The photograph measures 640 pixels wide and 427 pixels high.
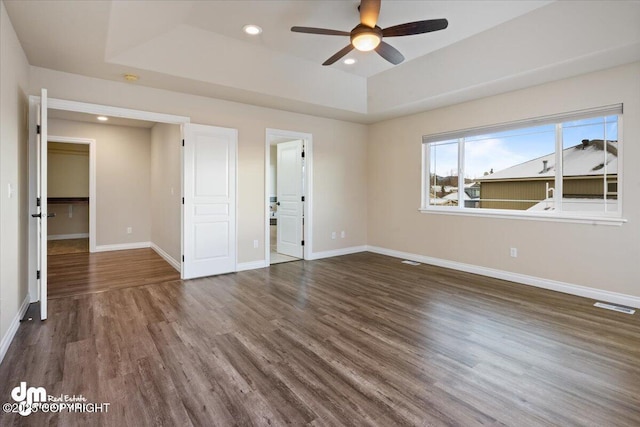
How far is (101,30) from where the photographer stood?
2.84 m

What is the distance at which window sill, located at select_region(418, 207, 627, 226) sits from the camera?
3746 millimetres

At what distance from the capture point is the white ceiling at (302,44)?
299 cm

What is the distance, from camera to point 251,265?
5.29 meters

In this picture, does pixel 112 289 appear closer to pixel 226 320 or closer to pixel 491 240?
pixel 226 320

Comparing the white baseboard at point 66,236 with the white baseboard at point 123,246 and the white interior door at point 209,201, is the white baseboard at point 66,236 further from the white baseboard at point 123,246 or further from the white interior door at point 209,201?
the white interior door at point 209,201

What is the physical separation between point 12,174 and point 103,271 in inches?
107

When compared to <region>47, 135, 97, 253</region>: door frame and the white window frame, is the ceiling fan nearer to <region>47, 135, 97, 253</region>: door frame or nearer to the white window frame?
the white window frame

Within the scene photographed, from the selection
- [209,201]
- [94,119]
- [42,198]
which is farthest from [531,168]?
[94,119]

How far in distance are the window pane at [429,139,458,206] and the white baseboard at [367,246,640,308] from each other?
1.01 metres

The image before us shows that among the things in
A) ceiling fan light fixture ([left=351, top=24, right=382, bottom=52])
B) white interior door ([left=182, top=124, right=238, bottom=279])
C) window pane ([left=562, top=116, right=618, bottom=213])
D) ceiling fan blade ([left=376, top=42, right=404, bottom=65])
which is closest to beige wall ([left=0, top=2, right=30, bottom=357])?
white interior door ([left=182, top=124, right=238, bottom=279])

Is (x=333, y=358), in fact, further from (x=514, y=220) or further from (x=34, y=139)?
(x=34, y=139)

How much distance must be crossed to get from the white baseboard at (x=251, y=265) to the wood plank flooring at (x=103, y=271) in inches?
35.6

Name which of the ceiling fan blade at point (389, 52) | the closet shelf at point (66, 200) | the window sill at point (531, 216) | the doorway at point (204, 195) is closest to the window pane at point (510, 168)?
the window sill at point (531, 216)

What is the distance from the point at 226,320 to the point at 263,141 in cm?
310
